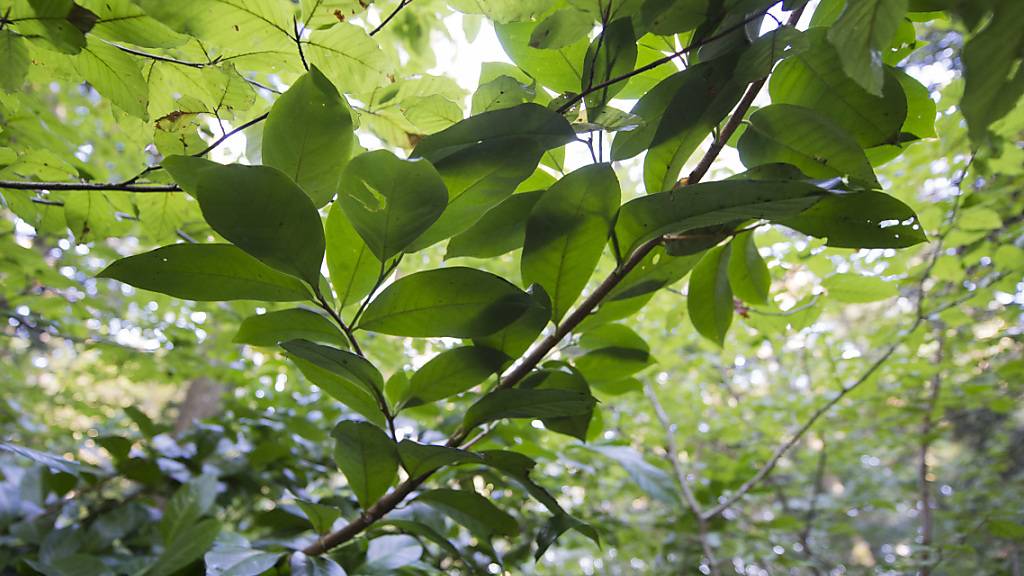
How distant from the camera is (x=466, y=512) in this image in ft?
2.51

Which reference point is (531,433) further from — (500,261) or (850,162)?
(500,261)

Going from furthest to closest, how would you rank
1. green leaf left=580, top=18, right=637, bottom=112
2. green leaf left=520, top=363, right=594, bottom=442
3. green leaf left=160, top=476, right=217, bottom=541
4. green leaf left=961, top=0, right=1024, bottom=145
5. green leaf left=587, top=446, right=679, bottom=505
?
green leaf left=587, top=446, right=679, bottom=505, green leaf left=160, top=476, right=217, bottom=541, green leaf left=520, top=363, right=594, bottom=442, green leaf left=580, top=18, right=637, bottom=112, green leaf left=961, top=0, right=1024, bottom=145

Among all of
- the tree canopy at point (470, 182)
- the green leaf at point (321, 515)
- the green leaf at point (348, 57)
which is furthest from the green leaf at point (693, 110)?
the green leaf at point (321, 515)

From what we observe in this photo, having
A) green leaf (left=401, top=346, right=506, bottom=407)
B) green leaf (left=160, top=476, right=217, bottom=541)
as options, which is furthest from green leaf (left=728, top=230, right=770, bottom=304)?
green leaf (left=160, top=476, right=217, bottom=541)

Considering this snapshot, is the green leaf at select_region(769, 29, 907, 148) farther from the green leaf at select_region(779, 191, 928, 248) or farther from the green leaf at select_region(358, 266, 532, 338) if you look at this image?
the green leaf at select_region(358, 266, 532, 338)

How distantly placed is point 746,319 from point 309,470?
3.93 feet

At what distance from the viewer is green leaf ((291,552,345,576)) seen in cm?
70

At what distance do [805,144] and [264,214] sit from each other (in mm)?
490

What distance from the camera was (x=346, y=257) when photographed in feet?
1.84

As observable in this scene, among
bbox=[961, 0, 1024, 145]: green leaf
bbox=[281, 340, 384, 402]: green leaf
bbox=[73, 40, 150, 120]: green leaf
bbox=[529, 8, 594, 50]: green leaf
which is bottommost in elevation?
bbox=[281, 340, 384, 402]: green leaf

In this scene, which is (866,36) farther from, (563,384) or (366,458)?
(366,458)

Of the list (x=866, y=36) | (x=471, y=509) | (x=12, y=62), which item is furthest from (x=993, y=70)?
(x=12, y=62)

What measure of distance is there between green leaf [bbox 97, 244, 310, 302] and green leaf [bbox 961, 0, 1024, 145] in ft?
1.67

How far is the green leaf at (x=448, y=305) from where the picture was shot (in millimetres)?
530
